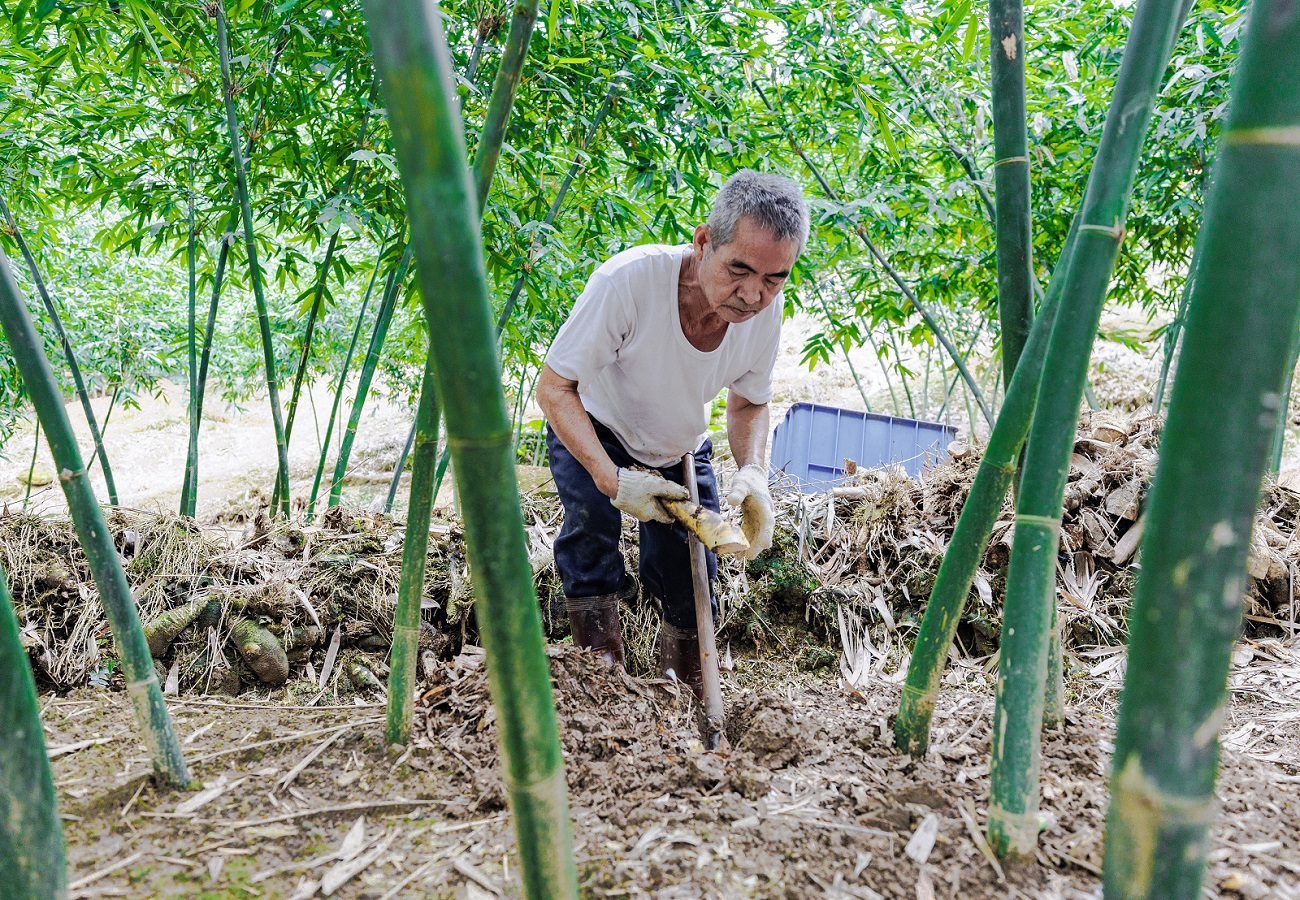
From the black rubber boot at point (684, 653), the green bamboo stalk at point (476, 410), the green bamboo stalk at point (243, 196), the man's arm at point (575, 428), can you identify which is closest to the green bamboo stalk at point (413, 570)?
the man's arm at point (575, 428)

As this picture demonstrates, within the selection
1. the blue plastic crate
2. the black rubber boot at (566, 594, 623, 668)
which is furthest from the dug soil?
the blue plastic crate

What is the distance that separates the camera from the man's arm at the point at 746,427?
242cm

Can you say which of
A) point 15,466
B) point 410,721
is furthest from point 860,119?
point 15,466

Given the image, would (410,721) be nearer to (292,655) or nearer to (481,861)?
(481,861)

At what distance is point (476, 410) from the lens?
2.26ft

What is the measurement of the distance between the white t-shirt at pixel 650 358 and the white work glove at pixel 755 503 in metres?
0.21

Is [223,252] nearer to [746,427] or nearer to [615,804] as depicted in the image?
[746,427]

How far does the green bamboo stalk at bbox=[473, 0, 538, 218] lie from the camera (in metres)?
1.13

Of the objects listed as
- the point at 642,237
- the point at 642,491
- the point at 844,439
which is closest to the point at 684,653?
the point at 642,491

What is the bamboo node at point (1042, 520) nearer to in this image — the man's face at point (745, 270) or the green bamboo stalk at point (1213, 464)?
the green bamboo stalk at point (1213, 464)

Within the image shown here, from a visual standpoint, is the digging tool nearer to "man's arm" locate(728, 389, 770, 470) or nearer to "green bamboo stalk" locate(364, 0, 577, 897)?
"man's arm" locate(728, 389, 770, 470)

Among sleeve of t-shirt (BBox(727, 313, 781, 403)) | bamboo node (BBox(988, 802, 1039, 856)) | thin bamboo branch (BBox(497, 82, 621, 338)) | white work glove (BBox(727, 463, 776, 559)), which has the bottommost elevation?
bamboo node (BBox(988, 802, 1039, 856))

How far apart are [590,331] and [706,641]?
0.86 meters

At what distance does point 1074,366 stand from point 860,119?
2.83 m
